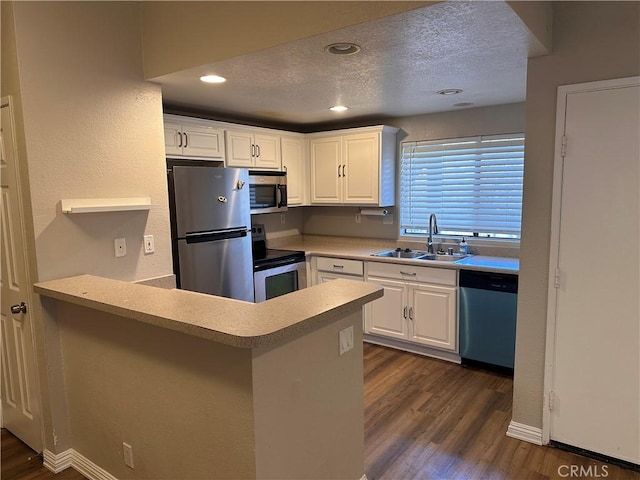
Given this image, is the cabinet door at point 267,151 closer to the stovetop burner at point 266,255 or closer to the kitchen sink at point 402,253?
the stovetop burner at point 266,255

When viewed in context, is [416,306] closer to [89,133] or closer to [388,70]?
[388,70]

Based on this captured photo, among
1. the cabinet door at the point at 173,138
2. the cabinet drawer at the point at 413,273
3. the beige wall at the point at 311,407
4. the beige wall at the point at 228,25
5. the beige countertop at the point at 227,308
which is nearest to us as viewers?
the beige countertop at the point at 227,308

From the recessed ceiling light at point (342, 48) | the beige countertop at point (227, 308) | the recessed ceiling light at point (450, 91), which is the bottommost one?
the beige countertop at point (227, 308)

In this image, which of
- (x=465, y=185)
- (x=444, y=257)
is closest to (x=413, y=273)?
(x=444, y=257)

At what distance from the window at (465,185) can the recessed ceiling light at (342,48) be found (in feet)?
7.08

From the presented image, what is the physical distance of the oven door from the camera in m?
3.81

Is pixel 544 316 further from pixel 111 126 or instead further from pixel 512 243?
pixel 111 126

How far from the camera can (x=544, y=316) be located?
2.40 metres

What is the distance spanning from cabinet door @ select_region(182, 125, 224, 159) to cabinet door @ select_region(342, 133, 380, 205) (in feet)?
4.32

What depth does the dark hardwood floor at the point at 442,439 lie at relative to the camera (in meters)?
2.26

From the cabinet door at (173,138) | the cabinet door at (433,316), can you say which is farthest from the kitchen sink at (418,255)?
the cabinet door at (173,138)

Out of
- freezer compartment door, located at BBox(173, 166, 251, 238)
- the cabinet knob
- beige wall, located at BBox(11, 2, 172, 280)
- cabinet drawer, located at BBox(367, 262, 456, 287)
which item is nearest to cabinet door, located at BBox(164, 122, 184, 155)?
freezer compartment door, located at BBox(173, 166, 251, 238)

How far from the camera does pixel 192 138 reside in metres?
3.39

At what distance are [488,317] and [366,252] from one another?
132 centimetres
